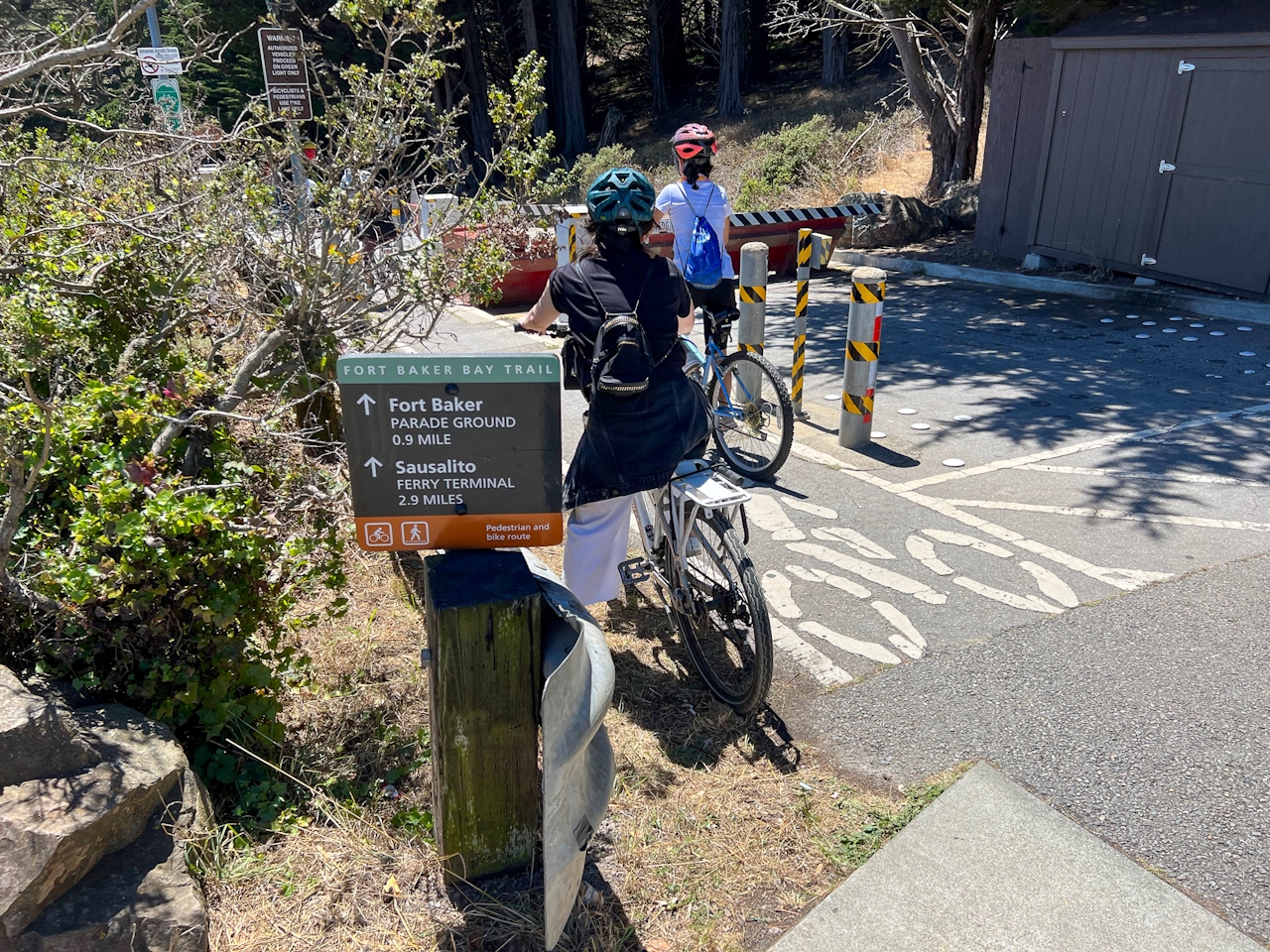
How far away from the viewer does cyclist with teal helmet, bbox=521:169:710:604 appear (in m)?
3.49

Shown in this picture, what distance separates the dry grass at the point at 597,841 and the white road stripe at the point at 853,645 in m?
0.62

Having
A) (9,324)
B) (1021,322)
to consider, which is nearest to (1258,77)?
(1021,322)

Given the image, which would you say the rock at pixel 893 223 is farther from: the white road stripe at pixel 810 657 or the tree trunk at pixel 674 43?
the tree trunk at pixel 674 43

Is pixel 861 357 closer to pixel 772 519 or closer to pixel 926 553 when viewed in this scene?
pixel 772 519

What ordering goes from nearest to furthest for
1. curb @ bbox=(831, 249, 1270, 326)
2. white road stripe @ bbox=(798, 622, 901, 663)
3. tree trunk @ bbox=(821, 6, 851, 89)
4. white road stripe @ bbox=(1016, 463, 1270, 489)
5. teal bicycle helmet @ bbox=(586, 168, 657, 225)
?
teal bicycle helmet @ bbox=(586, 168, 657, 225)
white road stripe @ bbox=(798, 622, 901, 663)
white road stripe @ bbox=(1016, 463, 1270, 489)
curb @ bbox=(831, 249, 1270, 326)
tree trunk @ bbox=(821, 6, 851, 89)

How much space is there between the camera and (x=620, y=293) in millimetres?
3494

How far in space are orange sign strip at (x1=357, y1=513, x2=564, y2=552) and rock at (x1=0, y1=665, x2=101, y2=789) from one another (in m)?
0.91

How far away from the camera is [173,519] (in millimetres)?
2766

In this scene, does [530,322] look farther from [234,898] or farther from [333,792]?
[234,898]

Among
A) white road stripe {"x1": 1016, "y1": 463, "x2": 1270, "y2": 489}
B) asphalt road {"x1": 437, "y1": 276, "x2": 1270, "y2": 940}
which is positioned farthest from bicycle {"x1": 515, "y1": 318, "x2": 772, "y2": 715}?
white road stripe {"x1": 1016, "y1": 463, "x2": 1270, "y2": 489}

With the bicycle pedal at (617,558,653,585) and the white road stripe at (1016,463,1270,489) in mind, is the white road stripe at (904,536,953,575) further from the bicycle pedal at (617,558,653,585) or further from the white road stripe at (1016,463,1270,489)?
the bicycle pedal at (617,558,653,585)

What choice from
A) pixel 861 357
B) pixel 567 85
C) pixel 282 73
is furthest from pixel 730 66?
pixel 861 357

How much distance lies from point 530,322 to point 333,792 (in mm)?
1831

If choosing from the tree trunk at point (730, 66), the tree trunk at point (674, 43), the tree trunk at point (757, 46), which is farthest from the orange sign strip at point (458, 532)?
the tree trunk at point (674, 43)
